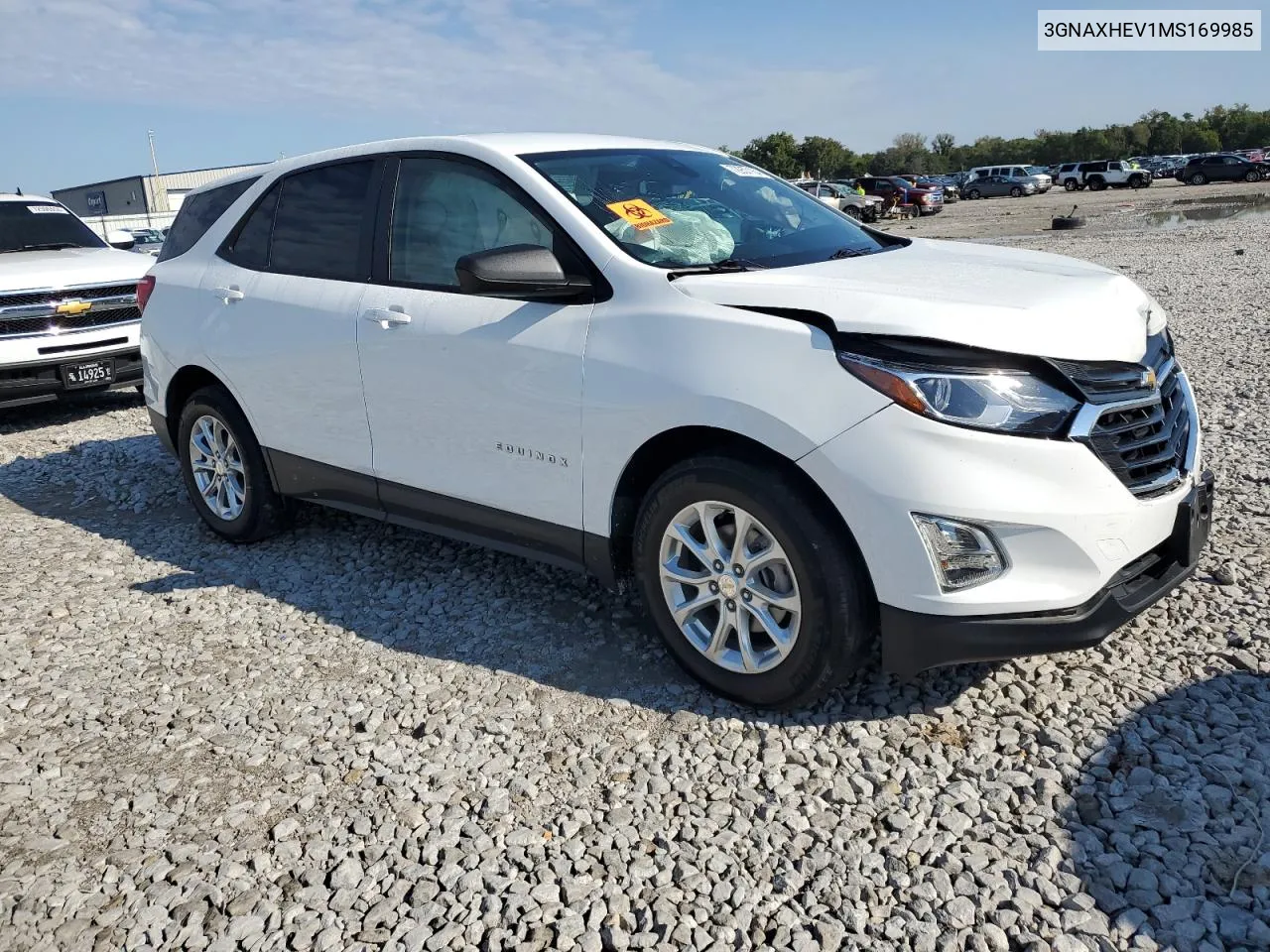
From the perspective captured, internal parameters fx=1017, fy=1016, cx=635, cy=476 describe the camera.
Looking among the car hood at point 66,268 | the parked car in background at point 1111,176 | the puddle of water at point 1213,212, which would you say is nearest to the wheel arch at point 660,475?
the car hood at point 66,268

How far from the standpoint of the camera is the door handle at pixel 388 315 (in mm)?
4098

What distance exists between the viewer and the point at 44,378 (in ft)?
26.3

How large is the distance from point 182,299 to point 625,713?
342cm

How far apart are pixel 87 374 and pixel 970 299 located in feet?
24.4

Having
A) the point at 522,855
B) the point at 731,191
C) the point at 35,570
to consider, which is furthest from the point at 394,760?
the point at 35,570

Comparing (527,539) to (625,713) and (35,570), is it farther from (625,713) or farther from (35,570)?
(35,570)

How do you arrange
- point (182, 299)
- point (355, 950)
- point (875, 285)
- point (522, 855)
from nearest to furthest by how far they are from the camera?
1. point (355, 950)
2. point (522, 855)
3. point (875, 285)
4. point (182, 299)

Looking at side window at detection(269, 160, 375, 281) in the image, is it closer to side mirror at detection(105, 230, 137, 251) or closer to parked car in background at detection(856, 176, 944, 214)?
side mirror at detection(105, 230, 137, 251)

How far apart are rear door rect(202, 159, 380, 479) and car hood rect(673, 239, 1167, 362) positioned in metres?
1.75

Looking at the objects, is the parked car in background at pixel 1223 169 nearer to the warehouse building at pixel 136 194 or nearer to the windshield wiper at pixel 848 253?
the windshield wiper at pixel 848 253

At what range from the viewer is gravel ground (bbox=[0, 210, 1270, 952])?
8.30 feet

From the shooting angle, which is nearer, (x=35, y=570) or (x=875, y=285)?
(x=875, y=285)

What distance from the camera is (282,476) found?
4.95 meters

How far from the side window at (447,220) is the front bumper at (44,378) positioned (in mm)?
4893
